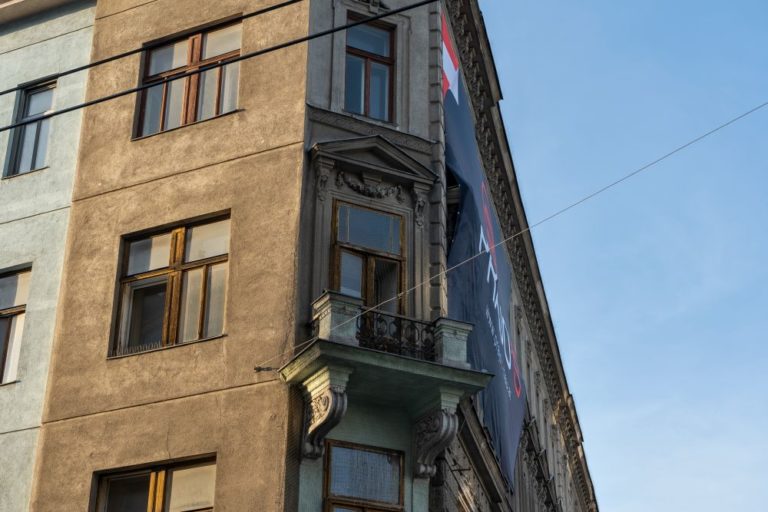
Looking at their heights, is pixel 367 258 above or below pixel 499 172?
below

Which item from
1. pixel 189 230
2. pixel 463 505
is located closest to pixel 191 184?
pixel 189 230

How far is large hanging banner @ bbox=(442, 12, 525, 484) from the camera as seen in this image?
24984 mm

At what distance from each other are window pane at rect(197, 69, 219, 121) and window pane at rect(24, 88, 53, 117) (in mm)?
3918

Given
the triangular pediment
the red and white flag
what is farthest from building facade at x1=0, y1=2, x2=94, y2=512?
the red and white flag

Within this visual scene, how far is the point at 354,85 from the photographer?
2331 centimetres

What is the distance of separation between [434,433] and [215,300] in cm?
457

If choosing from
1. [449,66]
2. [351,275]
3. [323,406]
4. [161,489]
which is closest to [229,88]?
[351,275]

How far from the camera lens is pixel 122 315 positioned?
2156cm

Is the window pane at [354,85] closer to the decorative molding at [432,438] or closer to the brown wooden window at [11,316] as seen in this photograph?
the decorative molding at [432,438]

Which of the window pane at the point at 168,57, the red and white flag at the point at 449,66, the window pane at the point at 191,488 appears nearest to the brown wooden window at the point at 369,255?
the window pane at the point at 191,488

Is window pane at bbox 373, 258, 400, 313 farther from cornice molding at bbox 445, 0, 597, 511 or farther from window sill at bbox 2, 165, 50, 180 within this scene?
cornice molding at bbox 445, 0, 597, 511

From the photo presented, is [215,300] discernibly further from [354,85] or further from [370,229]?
[354,85]

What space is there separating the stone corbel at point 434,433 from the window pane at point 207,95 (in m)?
7.45

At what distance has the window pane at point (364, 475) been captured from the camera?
19203 mm
